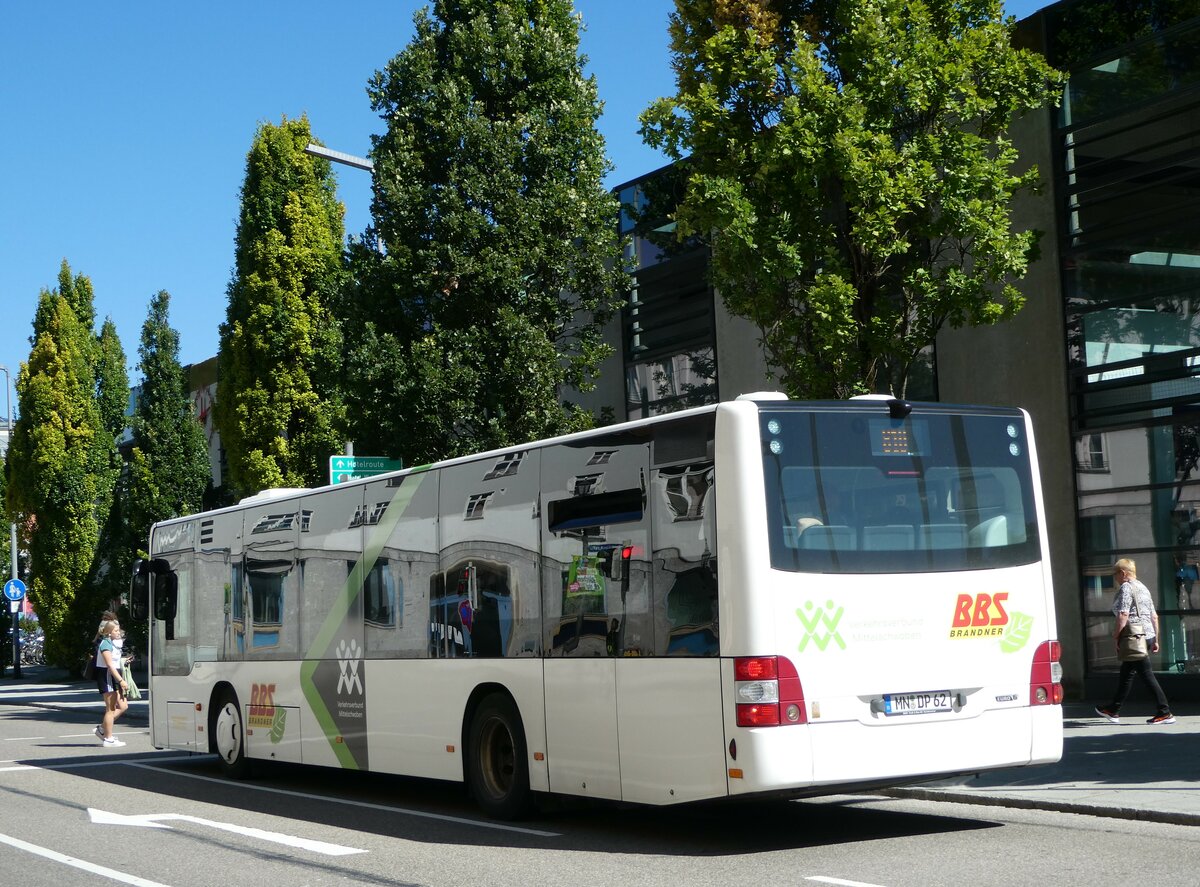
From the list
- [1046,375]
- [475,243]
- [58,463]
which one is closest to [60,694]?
[58,463]

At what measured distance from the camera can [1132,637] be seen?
16031 mm

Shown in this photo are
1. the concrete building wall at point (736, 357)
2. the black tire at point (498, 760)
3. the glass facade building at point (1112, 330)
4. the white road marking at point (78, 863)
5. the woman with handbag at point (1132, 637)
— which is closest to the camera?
the white road marking at point (78, 863)

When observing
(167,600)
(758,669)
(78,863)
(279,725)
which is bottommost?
(78,863)

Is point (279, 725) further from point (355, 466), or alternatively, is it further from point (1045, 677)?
point (1045, 677)

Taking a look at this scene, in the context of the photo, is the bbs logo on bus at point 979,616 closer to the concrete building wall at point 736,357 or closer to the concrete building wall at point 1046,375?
the concrete building wall at point 1046,375

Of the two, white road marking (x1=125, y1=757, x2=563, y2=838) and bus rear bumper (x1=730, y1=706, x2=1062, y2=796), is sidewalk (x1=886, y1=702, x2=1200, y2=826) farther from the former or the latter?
white road marking (x1=125, y1=757, x2=563, y2=838)

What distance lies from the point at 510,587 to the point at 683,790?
263 cm

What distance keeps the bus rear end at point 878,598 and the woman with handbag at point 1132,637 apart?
253 inches

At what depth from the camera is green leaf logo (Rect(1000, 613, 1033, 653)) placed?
388 inches

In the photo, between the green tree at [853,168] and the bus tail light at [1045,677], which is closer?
the bus tail light at [1045,677]

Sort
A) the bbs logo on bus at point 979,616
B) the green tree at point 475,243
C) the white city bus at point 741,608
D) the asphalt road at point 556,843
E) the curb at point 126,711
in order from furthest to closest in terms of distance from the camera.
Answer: the curb at point 126,711, the green tree at point 475,243, the bbs logo on bus at point 979,616, the white city bus at point 741,608, the asphalt road at point 556,843

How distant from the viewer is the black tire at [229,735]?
1622 cm

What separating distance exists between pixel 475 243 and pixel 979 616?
1344 centimetres

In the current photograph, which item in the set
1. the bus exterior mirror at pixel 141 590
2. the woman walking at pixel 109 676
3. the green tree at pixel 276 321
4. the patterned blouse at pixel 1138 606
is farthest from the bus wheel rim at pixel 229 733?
the green tree at pixel 276 321
